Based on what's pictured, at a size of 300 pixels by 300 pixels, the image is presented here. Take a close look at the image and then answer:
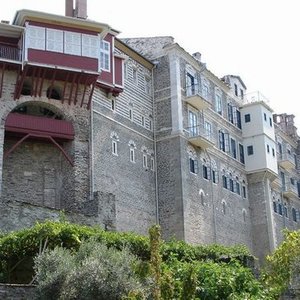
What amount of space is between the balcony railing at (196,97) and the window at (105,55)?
7856 mm

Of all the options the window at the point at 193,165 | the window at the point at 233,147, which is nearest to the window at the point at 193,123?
the window at the point at 193,165

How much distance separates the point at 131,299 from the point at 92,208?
50.0ft

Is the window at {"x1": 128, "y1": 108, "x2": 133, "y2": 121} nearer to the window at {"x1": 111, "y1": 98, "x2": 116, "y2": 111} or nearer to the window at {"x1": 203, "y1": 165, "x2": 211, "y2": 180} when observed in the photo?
the window at {"x1": 111, "y1": 98, "x2": 116, "y2": 111}

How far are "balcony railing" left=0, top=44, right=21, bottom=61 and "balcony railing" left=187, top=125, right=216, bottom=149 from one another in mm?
13104

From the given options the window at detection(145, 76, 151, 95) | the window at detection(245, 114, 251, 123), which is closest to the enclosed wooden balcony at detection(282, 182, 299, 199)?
the window at detection(245, 114, 251, 123)

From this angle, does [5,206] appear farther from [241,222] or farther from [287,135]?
[287,135]

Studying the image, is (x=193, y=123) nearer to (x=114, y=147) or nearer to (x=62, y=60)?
(x=114, y=147)

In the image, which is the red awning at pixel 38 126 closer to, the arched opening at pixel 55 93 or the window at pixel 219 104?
the arched opening at pixel 55 93

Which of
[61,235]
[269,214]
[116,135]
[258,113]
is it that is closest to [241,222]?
[269,214]

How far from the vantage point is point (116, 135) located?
119 ft

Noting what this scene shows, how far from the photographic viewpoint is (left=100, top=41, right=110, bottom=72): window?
34.8m

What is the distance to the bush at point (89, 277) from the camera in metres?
17.8

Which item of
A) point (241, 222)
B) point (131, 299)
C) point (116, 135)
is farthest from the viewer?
point (241, 222)

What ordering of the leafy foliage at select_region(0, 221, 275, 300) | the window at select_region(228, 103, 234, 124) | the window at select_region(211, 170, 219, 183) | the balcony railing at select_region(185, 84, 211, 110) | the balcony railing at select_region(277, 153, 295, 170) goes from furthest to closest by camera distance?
the balcony railing at select_region(277, 153, 295, 170), the window at select_region(228, 103, 234, 124), the window at select_region(211, 170, 219, 183), the balcony railing at select_region(185, 84, 211, 110), the leafy foliage at select_region(0, 221, 275, 300)
